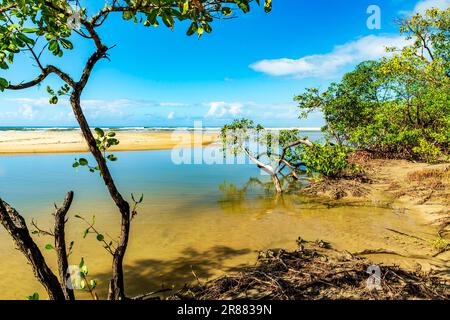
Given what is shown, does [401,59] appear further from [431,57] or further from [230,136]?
[230,136]

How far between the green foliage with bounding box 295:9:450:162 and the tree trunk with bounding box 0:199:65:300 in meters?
11.4

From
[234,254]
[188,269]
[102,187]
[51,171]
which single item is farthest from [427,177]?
[51,171]

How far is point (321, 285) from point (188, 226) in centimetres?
486

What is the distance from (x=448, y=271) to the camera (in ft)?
17.5

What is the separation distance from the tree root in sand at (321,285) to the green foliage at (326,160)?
7897mm

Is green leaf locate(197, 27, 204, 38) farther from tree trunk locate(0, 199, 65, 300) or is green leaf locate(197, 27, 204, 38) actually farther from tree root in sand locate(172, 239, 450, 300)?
tree root in sand locate(172, 239, 450, 300)

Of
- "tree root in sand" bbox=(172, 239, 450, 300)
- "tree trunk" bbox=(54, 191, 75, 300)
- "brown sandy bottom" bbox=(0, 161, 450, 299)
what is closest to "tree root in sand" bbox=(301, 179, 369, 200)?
"brown sandy bottom" bbox=(0, 161, 450, 299)

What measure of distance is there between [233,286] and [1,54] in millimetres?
4133

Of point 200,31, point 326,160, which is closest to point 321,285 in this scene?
point 200,31

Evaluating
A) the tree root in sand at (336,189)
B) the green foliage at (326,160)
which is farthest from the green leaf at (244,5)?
the green foliage at (326,160)

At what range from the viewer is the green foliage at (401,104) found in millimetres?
10531

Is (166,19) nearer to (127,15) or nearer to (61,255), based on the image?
(127,15)

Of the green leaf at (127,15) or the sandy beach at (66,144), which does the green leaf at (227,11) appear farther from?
the sandy beach at (66,144)

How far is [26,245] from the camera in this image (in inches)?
125
